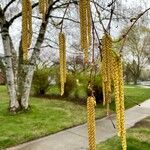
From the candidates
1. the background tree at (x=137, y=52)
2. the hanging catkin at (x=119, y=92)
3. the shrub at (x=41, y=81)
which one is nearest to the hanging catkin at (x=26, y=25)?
the hanging catkin at (x=119, y=92)

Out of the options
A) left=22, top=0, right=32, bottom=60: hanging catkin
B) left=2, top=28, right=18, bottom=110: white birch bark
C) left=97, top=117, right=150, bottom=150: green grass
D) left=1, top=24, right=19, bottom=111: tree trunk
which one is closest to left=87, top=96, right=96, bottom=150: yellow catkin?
left=22, top=0, right=32, bottom=60: hanging catkin

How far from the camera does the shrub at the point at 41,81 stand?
17.6 m

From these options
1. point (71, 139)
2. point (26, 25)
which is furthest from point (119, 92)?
point (71, 139)

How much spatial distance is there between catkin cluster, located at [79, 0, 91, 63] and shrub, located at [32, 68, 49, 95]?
16.4 meters

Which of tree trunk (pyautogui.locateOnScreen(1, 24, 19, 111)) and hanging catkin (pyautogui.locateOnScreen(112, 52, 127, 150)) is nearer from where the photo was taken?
hanging catkin (pyautogui.locateOnScreen(112, 52, 127, 150))

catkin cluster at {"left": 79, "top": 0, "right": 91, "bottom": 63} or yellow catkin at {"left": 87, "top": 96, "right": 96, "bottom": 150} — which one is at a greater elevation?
catkin cluster at {"left": 79, "top": 0, "right": 91, "bottom": 63}

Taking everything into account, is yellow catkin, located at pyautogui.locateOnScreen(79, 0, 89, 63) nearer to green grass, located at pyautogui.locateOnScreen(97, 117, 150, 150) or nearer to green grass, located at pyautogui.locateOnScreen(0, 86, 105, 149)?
green grass, located at pyautogui.locateOnScreen(97, 117, 150, 150)

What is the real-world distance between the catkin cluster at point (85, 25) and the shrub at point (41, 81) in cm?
1638

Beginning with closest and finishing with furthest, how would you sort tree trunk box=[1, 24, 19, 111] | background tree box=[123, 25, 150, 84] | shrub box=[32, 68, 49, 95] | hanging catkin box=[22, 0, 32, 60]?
hanging catkin box=[22, 0, 32, 60]
tree trunk box=[1, 24, 19, 111]
shrub box=[32, 68, 49, 95]
background tree box=[123, 25, 150, 84]

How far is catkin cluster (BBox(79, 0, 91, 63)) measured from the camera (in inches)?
42.9

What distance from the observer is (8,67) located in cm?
1112

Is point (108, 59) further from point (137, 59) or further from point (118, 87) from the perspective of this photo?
point (137, 59)

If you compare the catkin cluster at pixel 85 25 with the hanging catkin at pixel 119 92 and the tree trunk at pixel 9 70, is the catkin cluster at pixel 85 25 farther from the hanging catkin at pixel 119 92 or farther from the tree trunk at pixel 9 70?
the tree trunk at pixel 9 70

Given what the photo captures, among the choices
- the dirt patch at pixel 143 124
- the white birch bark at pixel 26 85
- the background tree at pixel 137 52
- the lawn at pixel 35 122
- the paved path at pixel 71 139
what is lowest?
the paved path at pixel 71 139
